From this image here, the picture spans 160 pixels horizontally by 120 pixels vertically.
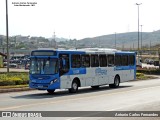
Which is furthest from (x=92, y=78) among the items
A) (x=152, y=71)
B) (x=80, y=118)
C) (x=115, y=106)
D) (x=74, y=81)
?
(x=152, y=71)

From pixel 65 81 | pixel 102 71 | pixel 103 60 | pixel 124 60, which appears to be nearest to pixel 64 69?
pixel 65 81

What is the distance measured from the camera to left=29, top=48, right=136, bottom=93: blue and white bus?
24.3 m

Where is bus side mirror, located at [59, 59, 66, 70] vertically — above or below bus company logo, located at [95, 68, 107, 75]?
above

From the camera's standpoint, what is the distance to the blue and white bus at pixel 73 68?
2427cm

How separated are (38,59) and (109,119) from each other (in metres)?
11.8

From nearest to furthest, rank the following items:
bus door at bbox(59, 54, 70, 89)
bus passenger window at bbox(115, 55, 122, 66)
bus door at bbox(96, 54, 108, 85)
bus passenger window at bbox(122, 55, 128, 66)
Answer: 1. bus door at bbox(59, 54, 70, 89)
2. bus door at bbox(96, 54, 108, 85)
3. bus passenger window at bbox(115, 55, 122, 66)
4. bus passenger window at bbox(122, 55, 128, 66)

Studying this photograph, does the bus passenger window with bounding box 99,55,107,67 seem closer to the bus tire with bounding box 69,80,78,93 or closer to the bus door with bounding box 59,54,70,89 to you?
the bus tire with bounding box 69,80,78,93

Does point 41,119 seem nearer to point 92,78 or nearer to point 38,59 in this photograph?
point 38,59

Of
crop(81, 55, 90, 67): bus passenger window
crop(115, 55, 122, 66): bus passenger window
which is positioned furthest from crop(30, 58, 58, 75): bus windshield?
crop(115, 55, 122, 66): bus passenger window

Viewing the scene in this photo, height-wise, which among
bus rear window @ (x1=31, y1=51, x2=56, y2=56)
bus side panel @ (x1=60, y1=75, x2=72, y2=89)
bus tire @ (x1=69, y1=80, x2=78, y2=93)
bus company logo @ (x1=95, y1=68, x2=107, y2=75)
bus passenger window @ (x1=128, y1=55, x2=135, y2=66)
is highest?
bus rear window @ (x1=31, y1=51, x2=56, y2=56)

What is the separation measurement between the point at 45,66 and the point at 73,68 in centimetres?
199

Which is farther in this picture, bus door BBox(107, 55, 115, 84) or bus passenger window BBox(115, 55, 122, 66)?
bus passenger window BBox(115, 55, 122, 66)

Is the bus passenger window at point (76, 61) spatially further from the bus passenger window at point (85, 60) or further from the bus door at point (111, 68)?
the bus door at point (111, 68)

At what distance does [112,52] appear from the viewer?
101ft
